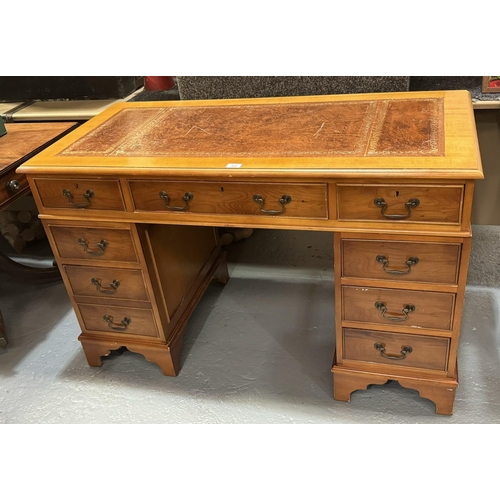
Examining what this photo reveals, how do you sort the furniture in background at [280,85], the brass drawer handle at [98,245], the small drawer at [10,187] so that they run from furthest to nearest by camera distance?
the furniture in background at [280,85]
the small drawer at [10,187]
the brass drawer handle at [98,245]

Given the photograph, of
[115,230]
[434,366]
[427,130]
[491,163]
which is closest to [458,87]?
[491,163]

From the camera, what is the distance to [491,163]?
2.23 meters

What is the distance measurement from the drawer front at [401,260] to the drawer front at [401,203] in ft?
0.27

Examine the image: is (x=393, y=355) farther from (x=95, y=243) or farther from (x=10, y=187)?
(x=10, y=187)

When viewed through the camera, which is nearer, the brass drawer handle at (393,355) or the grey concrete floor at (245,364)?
the brass drawer handle at (393,355)

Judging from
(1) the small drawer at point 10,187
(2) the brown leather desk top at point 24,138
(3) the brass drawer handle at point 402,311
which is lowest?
(3) the brass drawer handle at point 402,311

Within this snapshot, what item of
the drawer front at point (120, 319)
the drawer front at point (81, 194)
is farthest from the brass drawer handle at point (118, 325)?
the drawer front at point (81, 194)

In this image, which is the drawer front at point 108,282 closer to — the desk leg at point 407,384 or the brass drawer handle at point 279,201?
the brass drawer handle at point 279,201

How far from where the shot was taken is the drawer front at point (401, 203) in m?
1.32

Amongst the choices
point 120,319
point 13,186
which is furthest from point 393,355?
point 13,186

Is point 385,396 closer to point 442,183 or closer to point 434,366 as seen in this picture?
point 434,366

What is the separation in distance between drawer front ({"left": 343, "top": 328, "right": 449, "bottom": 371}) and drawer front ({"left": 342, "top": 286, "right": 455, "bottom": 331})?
0.05 m

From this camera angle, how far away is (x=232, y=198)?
1501 mm

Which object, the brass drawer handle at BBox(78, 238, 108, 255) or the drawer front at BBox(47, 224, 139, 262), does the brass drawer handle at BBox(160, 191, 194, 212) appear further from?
the brass drawer handle at BBox(78, 238, 108, 255)
